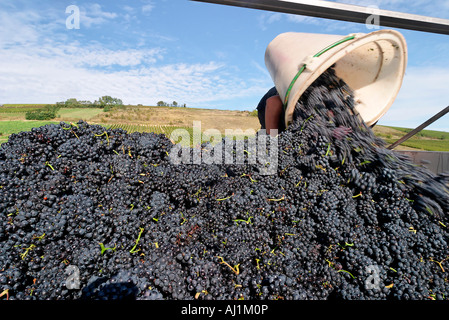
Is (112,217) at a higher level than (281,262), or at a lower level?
higher

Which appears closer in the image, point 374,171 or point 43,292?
point 43,292

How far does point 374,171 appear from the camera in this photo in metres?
1.73

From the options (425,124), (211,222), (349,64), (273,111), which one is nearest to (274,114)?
(273,111)

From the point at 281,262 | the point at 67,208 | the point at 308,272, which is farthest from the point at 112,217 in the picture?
the point at 308,272

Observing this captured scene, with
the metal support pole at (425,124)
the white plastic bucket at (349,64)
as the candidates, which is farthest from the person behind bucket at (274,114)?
the metal support pole at (425,124)

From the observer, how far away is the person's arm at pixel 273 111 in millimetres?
2600

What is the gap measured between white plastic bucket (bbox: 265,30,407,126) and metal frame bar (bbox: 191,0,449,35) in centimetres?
16

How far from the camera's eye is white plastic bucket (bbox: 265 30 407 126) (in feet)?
6.41

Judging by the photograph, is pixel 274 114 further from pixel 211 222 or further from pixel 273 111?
pixel 211 222

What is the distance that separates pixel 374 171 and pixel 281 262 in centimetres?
107

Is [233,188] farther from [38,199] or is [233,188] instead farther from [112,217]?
[38,199]

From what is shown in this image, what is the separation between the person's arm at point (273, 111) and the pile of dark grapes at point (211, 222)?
859 millimetres

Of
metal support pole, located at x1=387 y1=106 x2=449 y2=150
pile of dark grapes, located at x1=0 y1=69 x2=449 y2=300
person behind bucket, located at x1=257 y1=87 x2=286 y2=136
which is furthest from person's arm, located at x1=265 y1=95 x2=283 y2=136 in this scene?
metal support pole, located at x1=387 y1=106 x2=449 y2=150

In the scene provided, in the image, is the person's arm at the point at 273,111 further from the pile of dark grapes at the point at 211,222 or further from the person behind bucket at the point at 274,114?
the pile of dark grapes at the point at 211,222
